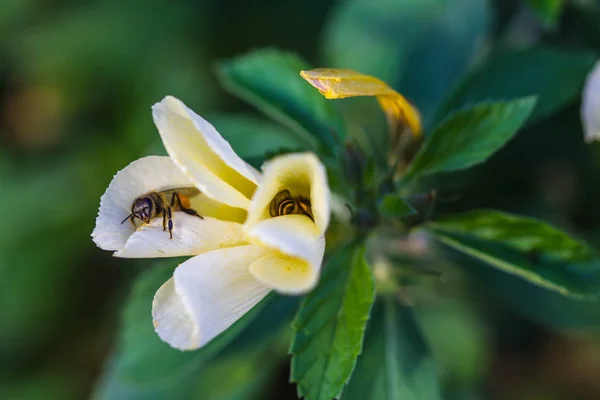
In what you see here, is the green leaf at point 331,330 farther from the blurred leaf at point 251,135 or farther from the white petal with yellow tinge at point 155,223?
the blurred leaf at point 251,135

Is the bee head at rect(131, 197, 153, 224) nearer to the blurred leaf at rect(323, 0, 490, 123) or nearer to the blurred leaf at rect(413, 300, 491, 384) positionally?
the blurred leaf at rect(323, 0, 490, 123)

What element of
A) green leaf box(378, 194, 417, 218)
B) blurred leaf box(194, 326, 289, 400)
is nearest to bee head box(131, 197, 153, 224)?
green leaf box(378, 194, 417, 218)

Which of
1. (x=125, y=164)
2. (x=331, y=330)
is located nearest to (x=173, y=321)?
(x=331, y=330)

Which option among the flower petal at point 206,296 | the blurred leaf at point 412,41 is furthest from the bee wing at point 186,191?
the blurred leaf at point 412,41

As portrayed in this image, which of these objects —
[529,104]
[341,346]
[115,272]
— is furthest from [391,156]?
[115,272]

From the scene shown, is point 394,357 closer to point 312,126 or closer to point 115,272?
point 312,126
